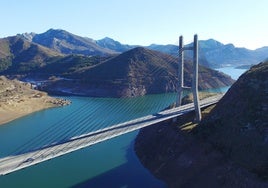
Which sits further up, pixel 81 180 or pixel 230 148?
pixel 230 148

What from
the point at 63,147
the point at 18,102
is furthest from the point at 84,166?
the point at 18,102

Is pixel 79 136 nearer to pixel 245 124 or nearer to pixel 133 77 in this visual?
pixel 245 124

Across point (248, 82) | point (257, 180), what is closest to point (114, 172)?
point (257, 180)

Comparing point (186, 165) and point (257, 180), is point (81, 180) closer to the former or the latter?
point (186, 165)

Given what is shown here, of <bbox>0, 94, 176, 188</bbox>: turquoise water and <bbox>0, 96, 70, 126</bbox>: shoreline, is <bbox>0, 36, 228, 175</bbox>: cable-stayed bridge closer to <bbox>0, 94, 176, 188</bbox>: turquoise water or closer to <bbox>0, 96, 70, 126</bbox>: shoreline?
<bbox>0, 94, 176, 188</bbox>: turquoise water

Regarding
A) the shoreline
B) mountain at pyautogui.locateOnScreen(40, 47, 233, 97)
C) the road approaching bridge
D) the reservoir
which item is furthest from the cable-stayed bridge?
mountain at pyautogui.locateOnScreen(40, 47, 233, 97)
